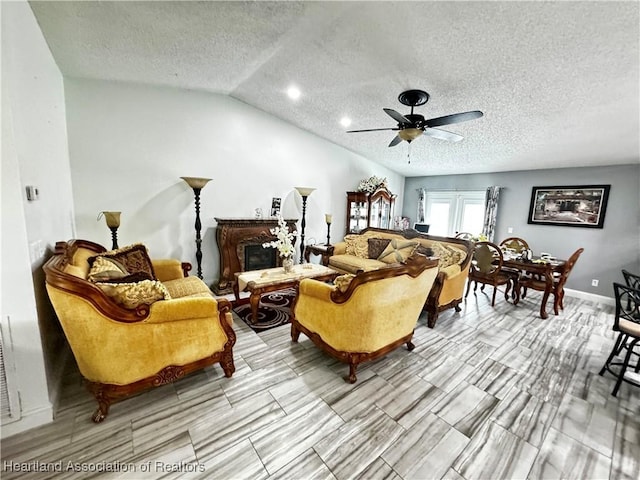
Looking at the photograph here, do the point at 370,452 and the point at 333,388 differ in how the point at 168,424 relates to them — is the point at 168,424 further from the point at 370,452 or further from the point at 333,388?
the point at 370,452

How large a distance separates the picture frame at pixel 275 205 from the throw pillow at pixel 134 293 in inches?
126

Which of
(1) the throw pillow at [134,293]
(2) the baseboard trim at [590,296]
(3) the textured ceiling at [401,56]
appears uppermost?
(3) the textured ceiling at [401,56]

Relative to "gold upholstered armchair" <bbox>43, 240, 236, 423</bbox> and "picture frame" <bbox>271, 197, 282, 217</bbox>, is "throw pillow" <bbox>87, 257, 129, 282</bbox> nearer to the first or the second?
"gold upholstered armchair" <bbox>43, 240, 236, 423</bbox>

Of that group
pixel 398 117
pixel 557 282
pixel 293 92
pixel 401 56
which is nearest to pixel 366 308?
pixel 398 117

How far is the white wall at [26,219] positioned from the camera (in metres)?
1.43

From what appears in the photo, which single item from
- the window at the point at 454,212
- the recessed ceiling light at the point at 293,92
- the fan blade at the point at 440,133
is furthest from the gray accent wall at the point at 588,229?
the recessed ceiling light at the point at 293,92

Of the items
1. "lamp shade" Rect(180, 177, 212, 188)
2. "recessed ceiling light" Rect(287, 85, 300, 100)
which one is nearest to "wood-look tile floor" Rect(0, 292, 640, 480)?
"lamp shade" Rect(180, 177, 212, 188)

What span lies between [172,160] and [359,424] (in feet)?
13.4

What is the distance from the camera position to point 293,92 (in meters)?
3.59

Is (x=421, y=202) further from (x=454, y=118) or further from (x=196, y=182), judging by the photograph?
(x=196, y=182)

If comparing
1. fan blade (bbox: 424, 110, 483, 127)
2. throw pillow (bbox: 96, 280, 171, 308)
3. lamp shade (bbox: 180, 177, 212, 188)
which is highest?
fan blade (bbox: 424, 110, 483, 127)

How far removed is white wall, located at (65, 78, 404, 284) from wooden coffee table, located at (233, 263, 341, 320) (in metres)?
1.39

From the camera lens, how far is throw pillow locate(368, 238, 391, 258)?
477cm

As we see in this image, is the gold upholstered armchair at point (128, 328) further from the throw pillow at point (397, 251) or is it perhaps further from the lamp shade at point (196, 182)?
the throw pillow at point (397, 251)
